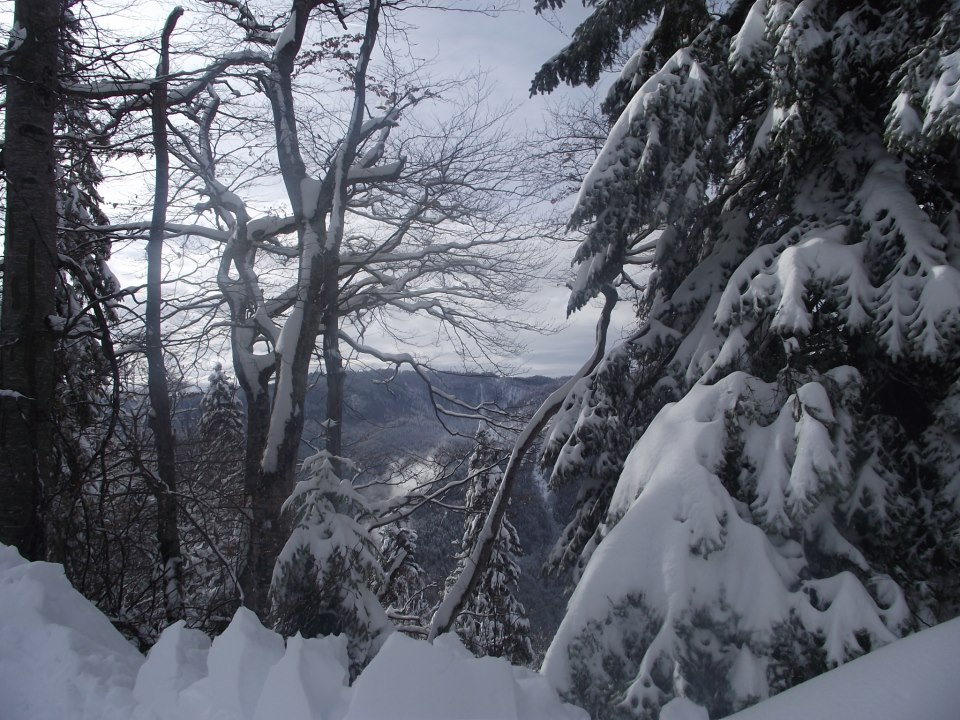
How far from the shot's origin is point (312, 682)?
2.03 metres

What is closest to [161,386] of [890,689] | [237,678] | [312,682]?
[237,678]

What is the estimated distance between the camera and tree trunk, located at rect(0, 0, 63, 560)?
372 centimetres

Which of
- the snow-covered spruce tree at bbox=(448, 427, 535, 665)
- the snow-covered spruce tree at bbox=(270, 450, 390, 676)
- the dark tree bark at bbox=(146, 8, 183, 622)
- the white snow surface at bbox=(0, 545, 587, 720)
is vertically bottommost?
the snow-covered spruce tree at bbox=(448, 427, 535, 665)

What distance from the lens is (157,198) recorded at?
4383 millimetres

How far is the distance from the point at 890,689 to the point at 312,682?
5.95 feet

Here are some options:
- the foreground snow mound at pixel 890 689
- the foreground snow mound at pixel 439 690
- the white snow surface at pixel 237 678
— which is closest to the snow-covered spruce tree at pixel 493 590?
the white snow surface at pixel 237 678

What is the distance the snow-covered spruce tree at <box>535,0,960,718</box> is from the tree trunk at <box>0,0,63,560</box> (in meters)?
3.56

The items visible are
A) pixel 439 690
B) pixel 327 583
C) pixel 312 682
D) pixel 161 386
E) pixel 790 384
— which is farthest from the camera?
pixel 327 583

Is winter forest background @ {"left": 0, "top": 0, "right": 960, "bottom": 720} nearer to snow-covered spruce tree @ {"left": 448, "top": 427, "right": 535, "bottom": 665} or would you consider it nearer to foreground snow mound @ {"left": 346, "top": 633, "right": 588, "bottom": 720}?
foreground snow mound @ {"left": 346, "top": 633, "right": 588, "bottom": 720}

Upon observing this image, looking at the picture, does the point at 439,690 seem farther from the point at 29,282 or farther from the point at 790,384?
the point at 29,282

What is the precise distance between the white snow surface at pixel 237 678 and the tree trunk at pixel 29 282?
1.21 m

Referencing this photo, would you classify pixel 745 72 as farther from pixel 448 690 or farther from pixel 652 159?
pixel 448 690

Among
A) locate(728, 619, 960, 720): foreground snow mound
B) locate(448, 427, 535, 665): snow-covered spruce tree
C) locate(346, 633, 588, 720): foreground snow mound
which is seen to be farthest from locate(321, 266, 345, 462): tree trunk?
locate(728, 619, 960, 720): foreground snow mound

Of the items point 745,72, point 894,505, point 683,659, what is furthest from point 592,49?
point 683,659
